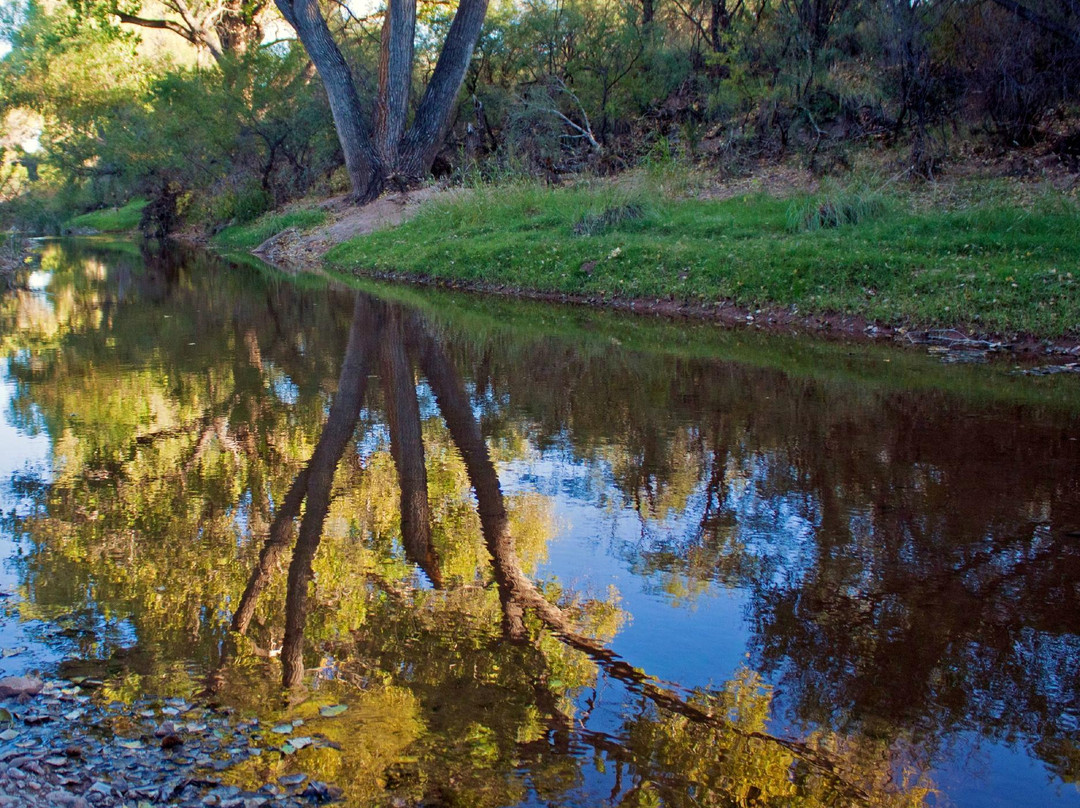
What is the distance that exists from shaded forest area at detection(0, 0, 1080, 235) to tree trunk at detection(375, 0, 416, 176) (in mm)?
97

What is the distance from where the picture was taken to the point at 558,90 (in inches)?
1076

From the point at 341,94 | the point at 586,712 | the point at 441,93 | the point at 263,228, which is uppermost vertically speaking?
the point at 341,94

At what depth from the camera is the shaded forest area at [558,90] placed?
1939 cm

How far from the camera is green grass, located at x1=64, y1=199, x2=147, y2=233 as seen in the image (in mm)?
51381

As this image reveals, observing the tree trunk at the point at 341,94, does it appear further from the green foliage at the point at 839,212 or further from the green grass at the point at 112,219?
the green grass at the point at 112,219

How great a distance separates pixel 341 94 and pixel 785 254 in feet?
52.4

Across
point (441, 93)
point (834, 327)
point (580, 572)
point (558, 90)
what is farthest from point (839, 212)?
point (441, 93)

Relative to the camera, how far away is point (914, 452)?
777 cm

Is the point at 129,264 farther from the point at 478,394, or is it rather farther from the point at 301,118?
the point at 478,394

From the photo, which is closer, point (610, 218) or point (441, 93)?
point (610, 218)

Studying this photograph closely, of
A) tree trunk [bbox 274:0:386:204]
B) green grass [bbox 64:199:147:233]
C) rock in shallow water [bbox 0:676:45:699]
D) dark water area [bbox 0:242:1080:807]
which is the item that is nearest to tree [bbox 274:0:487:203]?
tree trunk [bbox 274:0:386:204]

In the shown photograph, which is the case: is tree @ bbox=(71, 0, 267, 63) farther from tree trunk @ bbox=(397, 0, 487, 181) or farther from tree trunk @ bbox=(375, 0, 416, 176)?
tree trunk @ bbox=(397, 0, 487, 181)

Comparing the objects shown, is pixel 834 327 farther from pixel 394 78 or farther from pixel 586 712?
pixel 394 78

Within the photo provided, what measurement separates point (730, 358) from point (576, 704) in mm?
7915
